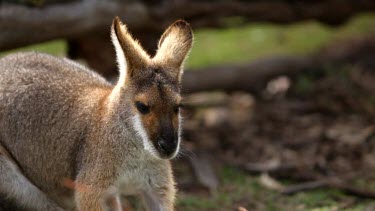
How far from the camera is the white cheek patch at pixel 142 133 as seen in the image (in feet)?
17.1

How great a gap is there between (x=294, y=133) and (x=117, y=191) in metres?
3.28

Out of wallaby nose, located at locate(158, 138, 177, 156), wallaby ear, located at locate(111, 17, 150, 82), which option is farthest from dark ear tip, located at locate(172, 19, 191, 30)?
wallaby nose, located at locate(158, 138, 177, 156)

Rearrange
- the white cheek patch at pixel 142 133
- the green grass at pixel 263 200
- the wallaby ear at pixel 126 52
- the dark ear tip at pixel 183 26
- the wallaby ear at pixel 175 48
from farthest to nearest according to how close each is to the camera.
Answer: the green grass at pixel 263 200 < the dark ear tip at pixel 183 26 < the wallaby ear at pixel 175 48 < the wallaby ear at pixel 126 52 < the white cheek patch at pixel 142 133

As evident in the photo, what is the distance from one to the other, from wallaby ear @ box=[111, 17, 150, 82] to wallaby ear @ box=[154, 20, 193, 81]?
0.15 m

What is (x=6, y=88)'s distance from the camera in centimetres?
592

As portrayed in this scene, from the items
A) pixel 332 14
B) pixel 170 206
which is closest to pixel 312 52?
pixel 332 14

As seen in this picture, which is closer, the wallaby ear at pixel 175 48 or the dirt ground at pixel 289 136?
the wallaby ear at pixel 175 48

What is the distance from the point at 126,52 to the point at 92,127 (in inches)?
25.7

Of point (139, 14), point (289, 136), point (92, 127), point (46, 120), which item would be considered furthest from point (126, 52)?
point (289, 136)

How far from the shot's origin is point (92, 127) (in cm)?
568

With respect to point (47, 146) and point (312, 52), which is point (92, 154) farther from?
point (312, 52)

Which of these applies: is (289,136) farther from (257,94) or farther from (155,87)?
(155,87)

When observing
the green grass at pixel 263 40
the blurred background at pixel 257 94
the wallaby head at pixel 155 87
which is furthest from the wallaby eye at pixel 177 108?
the green grass at pixel 263 40

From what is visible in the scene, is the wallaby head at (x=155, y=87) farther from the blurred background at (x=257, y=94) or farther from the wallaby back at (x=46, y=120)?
the blurred background at (x=257, y=94)
